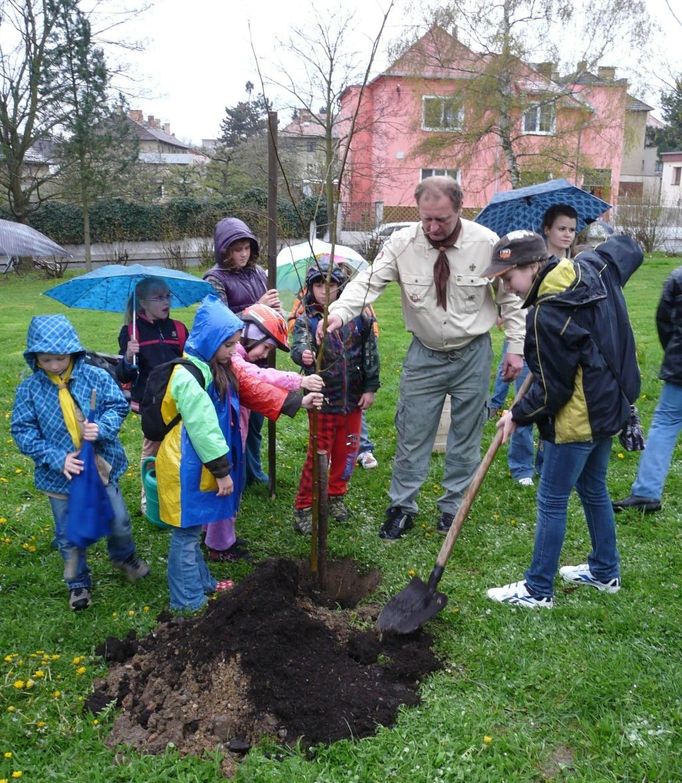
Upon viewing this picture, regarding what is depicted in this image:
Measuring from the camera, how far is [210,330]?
371 cm

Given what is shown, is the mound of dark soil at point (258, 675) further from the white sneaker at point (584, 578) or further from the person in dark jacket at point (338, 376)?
the person in dark jacket at point (338, 376)

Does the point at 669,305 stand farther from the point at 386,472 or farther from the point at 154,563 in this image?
the point at 154,563

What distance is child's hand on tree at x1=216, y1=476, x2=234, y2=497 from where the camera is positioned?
12.1ft

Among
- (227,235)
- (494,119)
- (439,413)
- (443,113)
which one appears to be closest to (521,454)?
(439,413)

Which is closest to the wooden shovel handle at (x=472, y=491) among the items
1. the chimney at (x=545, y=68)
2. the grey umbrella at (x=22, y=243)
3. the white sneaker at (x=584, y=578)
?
the white sneaker at (x=584, y=578)

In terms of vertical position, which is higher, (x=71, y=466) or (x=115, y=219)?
(x=115, y=219)

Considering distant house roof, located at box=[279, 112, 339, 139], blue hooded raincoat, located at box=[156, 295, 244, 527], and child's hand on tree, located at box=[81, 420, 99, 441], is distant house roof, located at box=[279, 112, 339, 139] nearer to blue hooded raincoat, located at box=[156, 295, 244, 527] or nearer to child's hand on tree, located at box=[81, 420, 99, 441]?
blue hooded raincoat, located at box=[156, 295, 244, 527]

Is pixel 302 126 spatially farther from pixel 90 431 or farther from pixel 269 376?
pixel 90 431

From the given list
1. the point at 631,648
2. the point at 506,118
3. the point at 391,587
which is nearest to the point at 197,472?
the point at 391,587

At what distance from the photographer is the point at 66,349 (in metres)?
3.72

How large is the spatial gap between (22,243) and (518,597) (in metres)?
3.37

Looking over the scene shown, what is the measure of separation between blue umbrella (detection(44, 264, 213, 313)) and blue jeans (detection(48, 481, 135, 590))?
1315 millimetres

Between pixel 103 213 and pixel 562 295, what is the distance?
87.1ft

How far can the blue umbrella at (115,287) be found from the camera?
14.8 ft
